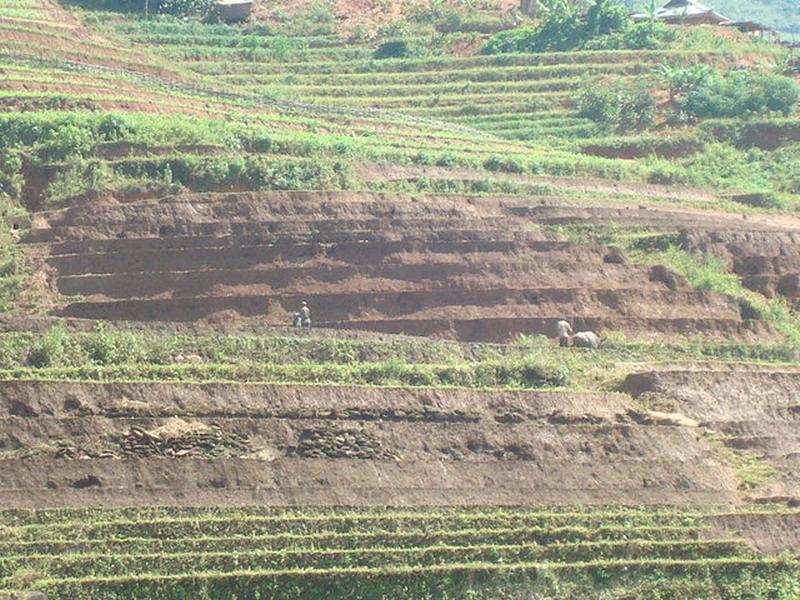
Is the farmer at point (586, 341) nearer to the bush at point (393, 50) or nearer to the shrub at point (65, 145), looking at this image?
the shrub at point (65, 145)

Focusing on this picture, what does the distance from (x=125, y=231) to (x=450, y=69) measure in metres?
25.1

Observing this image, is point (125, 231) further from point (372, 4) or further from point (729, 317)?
point (372, 4)

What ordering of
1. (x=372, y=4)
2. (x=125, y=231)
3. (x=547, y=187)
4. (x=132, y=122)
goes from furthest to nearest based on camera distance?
(x=372, y=4) → (x=547, y=187) → (x=132, y=122) → (x=125, y=231)

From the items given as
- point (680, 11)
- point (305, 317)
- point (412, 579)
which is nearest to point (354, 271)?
point (305, 317)

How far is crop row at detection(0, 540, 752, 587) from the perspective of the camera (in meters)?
24.6

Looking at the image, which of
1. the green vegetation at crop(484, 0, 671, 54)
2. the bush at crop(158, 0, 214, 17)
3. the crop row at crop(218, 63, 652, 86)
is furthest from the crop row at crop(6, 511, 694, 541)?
the bush at crop(158, 0, 214, 17)

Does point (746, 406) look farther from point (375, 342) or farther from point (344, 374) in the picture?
point (344, 374)

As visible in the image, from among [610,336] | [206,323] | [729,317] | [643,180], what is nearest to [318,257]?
[206,323]

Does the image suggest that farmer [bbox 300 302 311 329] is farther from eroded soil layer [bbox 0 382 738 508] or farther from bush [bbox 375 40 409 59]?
bush [bbox 375 40 409 59]

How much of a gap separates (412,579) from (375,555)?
2.01 feet

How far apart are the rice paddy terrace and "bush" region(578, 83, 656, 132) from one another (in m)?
0.54

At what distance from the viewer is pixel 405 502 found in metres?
28.2

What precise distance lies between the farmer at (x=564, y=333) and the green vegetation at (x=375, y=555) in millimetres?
8268

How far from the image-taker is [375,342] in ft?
111
